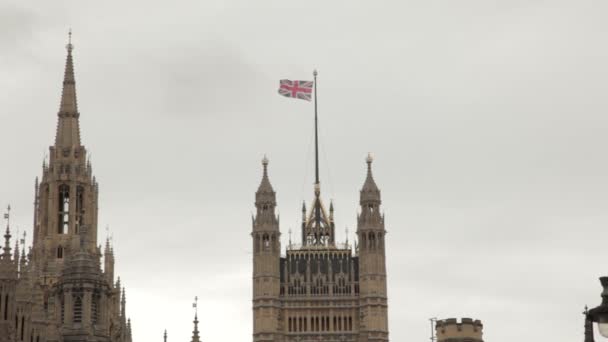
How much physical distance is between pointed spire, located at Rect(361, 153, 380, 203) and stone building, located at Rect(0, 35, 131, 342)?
202ft

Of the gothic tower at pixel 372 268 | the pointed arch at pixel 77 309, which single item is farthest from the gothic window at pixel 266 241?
the pointed arch at pixel 77 309

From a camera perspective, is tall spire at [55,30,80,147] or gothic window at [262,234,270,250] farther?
gothic window at [262,234,270,250]

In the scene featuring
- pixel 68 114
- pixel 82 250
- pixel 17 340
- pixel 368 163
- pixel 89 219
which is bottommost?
pixel 17 340

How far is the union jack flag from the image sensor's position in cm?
16200

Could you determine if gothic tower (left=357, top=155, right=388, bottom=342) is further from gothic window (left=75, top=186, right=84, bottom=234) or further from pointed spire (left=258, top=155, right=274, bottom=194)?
gothic window (left=75, top=186, right=84, bottom=234)

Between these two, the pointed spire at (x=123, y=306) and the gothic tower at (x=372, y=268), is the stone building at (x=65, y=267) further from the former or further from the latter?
the gothic tower at (x=372, y=268)

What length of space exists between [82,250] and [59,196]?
891 inches

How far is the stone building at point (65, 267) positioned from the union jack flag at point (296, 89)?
41415 mm

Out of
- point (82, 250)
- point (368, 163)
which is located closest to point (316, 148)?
point (368, 163)

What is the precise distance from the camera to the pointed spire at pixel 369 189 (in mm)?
178250

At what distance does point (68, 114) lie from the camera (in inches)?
4729

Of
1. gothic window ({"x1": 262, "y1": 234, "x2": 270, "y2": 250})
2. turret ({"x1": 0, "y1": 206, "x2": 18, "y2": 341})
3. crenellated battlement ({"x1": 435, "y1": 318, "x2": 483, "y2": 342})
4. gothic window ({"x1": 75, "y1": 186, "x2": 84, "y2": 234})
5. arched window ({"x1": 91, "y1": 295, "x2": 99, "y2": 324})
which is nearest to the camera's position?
turret ({"x1": 0, "y1": 206, "x2": 18, "y2": 341})

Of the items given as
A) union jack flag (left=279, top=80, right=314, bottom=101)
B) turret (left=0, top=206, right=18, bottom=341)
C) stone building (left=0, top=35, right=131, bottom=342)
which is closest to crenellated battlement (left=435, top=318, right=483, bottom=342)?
stone building (left=0, top=35, right=131, bottom=342)

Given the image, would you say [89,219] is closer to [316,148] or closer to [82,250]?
[82,250]
